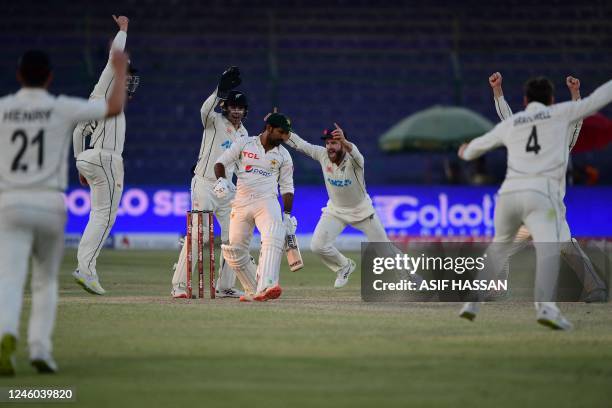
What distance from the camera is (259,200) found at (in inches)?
525

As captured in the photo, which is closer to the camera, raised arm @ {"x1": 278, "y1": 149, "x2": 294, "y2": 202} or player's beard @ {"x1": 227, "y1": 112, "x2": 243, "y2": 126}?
raised arm @ {"x1": 278, "y1": 149, "x2": 294, "y2": 202}

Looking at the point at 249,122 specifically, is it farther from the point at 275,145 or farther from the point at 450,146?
the point at 275,145

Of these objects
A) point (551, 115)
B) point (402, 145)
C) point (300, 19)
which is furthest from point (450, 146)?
point (551, 115)

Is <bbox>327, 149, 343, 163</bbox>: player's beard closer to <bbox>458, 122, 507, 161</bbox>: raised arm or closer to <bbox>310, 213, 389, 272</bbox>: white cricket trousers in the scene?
<bbox>310, 213, 389, 272</bbox>: white cricket trousers

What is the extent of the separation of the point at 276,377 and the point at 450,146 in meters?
19.1

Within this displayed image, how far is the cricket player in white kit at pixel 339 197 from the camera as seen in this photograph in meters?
15.0

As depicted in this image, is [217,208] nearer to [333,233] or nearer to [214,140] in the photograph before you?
[214,140]

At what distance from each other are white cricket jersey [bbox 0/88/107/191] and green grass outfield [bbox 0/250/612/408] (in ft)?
4.19

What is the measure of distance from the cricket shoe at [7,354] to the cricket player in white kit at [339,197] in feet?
24.7

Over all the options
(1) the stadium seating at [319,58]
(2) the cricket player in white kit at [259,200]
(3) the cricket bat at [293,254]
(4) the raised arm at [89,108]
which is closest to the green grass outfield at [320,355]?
(2) the cricket player in white kit at [259,200]

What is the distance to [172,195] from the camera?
27.4 m

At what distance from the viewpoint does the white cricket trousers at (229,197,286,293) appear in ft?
42.4

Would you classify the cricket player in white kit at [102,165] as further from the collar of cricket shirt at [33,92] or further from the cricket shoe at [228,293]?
the collar of cricket shirt at [33,92]

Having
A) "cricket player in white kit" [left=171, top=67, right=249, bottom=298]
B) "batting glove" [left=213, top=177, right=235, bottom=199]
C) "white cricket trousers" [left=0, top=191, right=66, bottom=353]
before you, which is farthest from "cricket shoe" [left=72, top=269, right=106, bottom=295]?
"white cricket trousers" [left=0, top=191, right=66, bottom=353]
